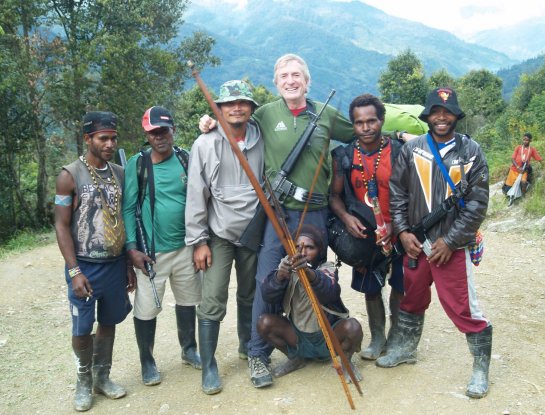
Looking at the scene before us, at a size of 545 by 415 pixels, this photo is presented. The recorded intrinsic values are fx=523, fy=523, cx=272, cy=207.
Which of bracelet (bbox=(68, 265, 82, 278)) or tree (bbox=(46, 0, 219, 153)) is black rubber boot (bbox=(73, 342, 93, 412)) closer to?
bracelet (bbox=(68, 265, 82, 278))

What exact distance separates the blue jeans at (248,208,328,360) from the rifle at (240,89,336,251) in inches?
3.4

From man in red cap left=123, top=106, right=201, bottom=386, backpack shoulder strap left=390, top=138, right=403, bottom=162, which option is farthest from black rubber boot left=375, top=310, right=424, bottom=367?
man in red cap left=123, top=106, right=201, bottom=386

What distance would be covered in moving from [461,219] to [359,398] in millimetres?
1405

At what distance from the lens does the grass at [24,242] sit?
10027 millimetres

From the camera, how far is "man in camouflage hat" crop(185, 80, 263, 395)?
12.3ft

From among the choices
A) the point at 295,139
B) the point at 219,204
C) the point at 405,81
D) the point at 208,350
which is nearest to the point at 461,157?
the point at 295,139

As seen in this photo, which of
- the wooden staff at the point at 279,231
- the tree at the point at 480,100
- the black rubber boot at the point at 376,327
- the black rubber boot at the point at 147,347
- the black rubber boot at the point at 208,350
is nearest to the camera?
the wooden staff at the point at 279,231

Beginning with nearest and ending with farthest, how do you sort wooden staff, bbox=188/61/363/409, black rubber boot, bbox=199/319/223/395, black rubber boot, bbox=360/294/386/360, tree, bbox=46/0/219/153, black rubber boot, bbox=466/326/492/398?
wooden staff, bbox=188/61/363/409 → black rubber boot, bbox=466/326/492/398 → black rubber boot, bbox=199/319/223/395 → black rubber boot, bbox=360/294/386/360 → tree, bbox=46/0/219/153

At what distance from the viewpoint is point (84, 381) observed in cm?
385

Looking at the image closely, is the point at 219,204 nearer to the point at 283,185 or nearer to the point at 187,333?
the point at 283,185

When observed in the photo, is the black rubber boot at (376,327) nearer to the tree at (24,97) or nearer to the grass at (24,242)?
the grass at (24,242)

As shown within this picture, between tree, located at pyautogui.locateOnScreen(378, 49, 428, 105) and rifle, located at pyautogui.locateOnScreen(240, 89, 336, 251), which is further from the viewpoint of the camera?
tree, located at pyautogui.locateOnScreen(378, 49, 428, 105)

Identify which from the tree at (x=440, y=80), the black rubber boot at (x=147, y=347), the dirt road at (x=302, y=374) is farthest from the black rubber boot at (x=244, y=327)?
the tree at (x=440, y=80)

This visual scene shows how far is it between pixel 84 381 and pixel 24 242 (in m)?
8.25
